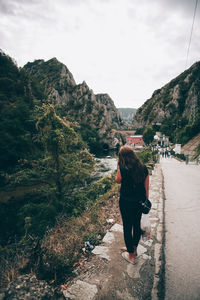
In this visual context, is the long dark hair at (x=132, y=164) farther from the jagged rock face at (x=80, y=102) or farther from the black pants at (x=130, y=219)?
the jagged rock face at (x=80, y=102)

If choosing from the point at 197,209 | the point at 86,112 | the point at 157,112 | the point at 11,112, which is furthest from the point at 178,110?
the point at 197,209

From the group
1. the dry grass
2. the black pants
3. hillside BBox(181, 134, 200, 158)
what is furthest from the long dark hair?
hillside BBox(181, 134, 200, 158)

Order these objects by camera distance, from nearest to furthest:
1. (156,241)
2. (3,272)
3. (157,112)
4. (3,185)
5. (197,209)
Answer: (3,272), (156,241), (197,209), (3,185), (157,112)

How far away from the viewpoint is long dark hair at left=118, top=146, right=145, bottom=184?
93.6 inches

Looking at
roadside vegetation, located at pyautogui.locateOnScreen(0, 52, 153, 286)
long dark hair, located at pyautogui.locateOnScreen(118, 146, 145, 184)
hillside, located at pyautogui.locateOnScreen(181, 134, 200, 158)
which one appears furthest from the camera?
hillside, located at pyautogui.locateOnScreen(181, 134, 200, 158)

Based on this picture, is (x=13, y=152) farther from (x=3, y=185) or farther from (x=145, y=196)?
(x=145, y=196)

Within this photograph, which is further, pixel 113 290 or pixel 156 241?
pixel 156 241

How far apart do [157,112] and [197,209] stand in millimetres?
120063

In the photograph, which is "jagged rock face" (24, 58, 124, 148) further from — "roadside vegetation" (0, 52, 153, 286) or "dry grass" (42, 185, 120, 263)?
"dry grass" (42, 185, 120, 263)

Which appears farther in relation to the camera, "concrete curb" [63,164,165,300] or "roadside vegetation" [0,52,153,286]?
"roadside vegetation" [0,52,153,286]

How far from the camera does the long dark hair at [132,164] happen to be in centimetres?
238

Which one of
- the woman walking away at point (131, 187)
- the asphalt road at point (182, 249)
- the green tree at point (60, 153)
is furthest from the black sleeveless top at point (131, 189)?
the green tree at point (60, 153)

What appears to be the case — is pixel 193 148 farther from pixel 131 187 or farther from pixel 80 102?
pixel 80 102

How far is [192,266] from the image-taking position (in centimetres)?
255
